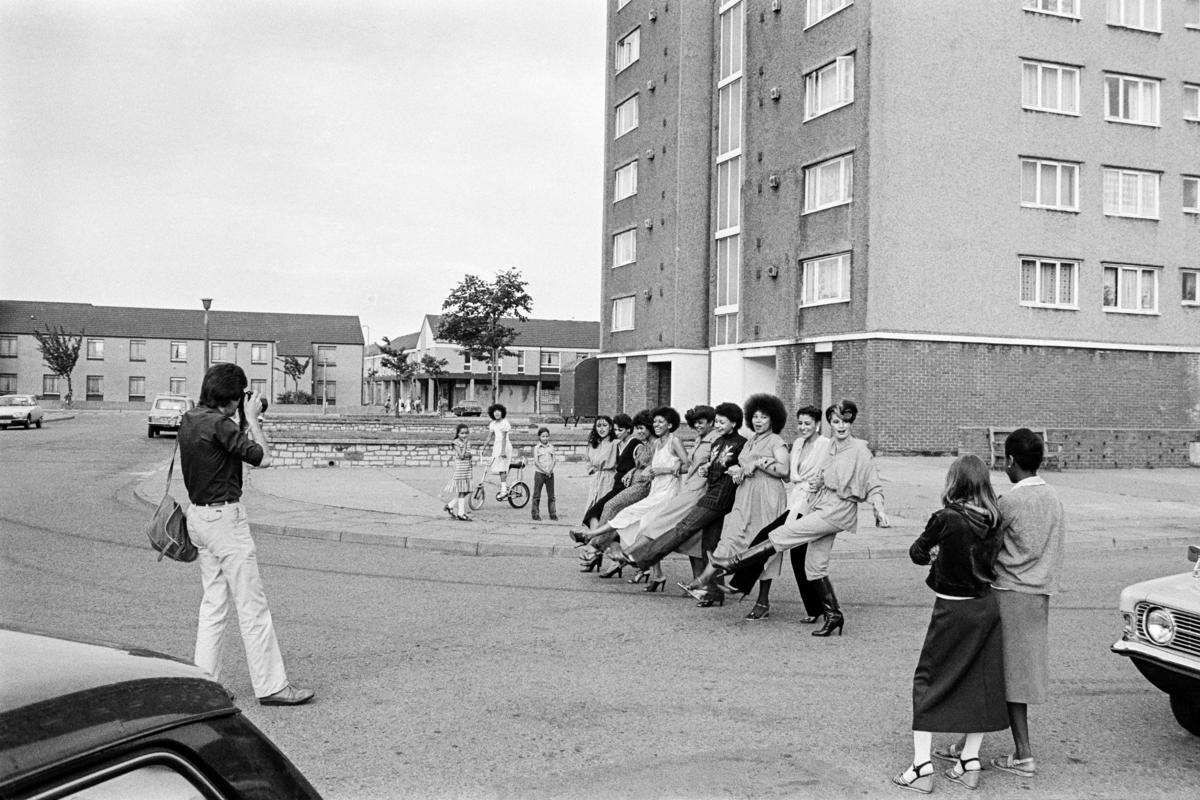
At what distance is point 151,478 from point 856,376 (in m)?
17.8

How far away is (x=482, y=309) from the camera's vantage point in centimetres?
5206

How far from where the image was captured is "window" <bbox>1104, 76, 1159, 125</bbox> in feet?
94.1

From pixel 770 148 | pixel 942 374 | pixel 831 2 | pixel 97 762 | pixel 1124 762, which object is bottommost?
pixel 1124 762

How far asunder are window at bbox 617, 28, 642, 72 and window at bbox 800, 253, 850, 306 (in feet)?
56.2

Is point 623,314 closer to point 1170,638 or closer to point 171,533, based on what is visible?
point 171,533

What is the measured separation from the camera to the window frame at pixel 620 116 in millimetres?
42469

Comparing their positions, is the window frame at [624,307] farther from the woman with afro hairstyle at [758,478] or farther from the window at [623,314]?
the woman with afro hairstyle at [758,478]

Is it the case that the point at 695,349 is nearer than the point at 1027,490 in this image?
No

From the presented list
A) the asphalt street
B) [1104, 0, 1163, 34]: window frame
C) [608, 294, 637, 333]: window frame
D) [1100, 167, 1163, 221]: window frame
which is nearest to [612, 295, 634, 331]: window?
[608, 294, 637, 333]: window frame

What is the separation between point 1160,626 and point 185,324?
3537 inches

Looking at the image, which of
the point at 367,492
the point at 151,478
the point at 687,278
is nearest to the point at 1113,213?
the point at 687,278

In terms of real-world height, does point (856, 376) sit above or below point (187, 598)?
above

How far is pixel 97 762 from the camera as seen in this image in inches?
57.2

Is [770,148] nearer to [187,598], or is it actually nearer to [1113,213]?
[1113,213]
